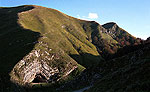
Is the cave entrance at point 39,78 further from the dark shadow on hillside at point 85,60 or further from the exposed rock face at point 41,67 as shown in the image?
the dark shadow on hillside at point 85,60

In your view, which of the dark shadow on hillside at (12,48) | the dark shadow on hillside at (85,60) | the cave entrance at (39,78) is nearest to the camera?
the dark shadow on hillside at (12,48)

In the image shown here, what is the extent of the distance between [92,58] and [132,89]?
508ft

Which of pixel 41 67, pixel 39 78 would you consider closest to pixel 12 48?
pixel 41 67

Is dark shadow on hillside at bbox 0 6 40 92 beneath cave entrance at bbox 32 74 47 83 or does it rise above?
above

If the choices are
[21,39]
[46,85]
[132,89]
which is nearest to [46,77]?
[46,85]

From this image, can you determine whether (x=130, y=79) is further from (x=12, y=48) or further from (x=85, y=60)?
(x=85, y=60)

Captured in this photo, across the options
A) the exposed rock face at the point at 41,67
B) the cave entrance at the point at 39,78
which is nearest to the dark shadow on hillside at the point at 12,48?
the exposed rock face at the point at 41,67

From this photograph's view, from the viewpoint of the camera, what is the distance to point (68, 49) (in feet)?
525

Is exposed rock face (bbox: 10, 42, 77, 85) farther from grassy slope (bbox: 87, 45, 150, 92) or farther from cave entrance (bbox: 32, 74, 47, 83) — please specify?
grassy slope (bbox: 87, 45, 150, 92)

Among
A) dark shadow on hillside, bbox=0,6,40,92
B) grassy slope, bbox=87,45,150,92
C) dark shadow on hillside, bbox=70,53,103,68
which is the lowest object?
dark shadow on hillside, bbox=70,53,103,68

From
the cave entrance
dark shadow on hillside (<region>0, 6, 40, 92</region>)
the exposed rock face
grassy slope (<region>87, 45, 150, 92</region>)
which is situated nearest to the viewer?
grassy slope (<region>87, 45, 150, 92</region>)

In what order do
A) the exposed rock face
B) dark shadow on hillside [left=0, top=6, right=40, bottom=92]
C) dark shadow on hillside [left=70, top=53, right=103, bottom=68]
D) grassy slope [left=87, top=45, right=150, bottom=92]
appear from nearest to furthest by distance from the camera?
grassy slope [left=87, top=45, right=150, bottom=92] → dark shadow on hillside [left=0, top=6, right=40, bottom=92] → the exposed rock face → dark shadow on hillside [left=70, top=53, right=103, bottom=68]

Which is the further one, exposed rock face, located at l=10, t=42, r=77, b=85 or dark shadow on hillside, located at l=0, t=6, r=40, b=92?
exposed rock face, located at l=10, t=42, r=77, b=85

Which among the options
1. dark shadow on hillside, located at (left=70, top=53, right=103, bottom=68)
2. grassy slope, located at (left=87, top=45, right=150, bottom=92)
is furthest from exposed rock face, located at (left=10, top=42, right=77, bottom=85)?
grassy slope, located at (left=87, top=45, right=150, bottom=92)
